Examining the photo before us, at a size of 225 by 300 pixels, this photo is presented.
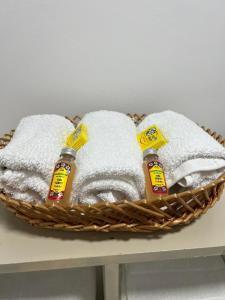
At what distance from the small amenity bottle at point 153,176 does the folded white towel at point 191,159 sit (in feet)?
0.09

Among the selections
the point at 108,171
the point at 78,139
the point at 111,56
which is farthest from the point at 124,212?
the point at 111,56

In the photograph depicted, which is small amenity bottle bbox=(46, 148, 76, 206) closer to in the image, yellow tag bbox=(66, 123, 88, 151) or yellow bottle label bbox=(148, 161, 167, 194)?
yellow tag bbox=(66, 123, 88, 151)

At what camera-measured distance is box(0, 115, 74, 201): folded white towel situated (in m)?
0.52

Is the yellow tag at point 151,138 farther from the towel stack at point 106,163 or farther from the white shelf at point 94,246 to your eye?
the white shelf at point 94,246

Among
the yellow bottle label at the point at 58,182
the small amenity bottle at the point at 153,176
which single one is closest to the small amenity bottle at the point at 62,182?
the yellow bottle label at the point at 58,182

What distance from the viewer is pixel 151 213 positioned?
1.65 feet

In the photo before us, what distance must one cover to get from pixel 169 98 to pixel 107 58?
21cm

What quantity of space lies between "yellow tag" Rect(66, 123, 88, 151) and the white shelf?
7.0 inches

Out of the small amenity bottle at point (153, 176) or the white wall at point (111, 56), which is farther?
the white wall at point (111, 56)

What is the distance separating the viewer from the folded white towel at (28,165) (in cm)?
52

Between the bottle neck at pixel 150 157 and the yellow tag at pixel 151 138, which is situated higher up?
the yellow tag at pixel 151 138

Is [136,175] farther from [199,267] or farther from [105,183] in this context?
[199,267]

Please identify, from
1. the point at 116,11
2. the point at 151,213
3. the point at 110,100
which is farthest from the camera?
the point at 110,100

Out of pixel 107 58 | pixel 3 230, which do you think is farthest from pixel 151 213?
pixel 107 58
